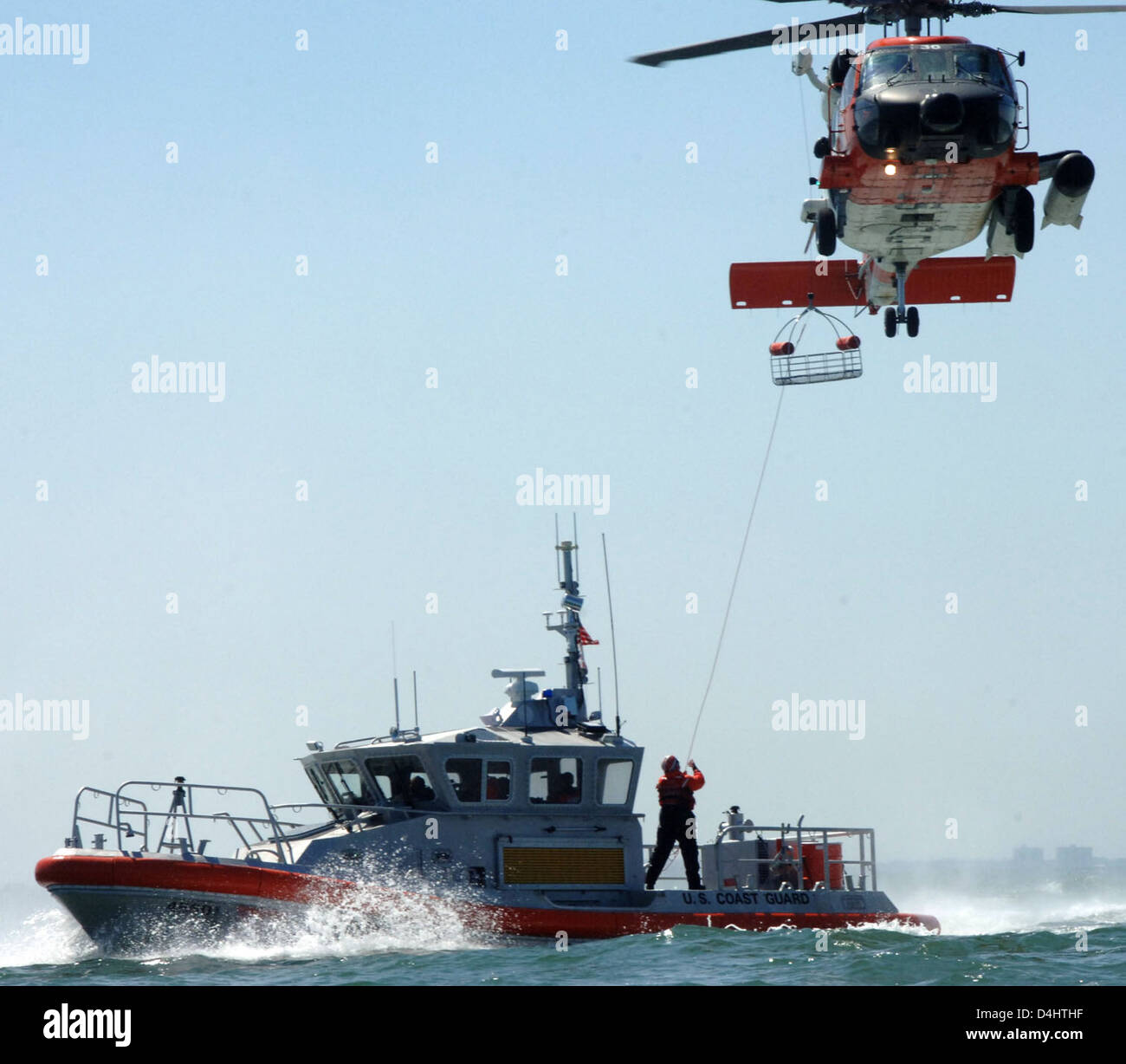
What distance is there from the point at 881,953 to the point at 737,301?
7761 millimetres

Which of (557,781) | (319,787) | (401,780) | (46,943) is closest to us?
(46,943)

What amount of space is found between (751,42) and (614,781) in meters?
7.69

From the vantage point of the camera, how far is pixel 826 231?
15859 millimetres

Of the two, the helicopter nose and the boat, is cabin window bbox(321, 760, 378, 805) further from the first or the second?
the helicopter nose

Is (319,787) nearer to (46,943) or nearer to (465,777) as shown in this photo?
(465,777)

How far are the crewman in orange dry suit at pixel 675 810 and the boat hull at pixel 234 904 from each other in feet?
3.03

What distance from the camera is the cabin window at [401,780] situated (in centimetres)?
1562

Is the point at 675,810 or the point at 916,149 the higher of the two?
Result: the point at 916,149

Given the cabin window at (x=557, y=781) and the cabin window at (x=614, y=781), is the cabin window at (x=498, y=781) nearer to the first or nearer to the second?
the cabin window at (x=557, y=781)

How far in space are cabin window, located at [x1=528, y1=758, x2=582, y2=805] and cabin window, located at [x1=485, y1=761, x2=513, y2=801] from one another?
0.27 metres

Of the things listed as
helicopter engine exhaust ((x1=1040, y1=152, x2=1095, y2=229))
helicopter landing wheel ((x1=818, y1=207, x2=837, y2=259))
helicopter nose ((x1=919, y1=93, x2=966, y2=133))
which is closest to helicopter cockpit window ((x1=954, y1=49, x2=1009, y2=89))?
helicopter nose ((x1=919, y1=93, x2=966, y2=133))

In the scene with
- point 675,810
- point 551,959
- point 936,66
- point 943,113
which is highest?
point 936,66

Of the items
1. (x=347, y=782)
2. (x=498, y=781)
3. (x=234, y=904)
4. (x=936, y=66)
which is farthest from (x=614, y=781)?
(x=936, y=66)
